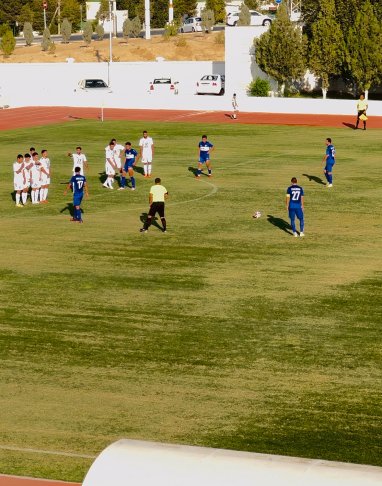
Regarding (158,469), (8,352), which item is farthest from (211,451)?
(8,352)

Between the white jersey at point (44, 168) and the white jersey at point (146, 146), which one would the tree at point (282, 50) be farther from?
the white jersey at point (44, 168)

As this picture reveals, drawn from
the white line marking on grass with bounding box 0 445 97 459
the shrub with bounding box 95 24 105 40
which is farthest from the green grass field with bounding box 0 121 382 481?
the shrub with bounding box 95 24 105 40

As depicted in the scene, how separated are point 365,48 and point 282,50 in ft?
21.0

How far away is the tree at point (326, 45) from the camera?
71.0 m

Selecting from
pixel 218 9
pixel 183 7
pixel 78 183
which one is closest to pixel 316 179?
pixel 78 183

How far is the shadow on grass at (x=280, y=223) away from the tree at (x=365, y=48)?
37295 mm

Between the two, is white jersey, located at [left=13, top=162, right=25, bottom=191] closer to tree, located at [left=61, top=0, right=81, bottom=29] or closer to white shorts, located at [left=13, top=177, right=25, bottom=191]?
white shorts, located at [left=13, top=177, right=25, bottom=191]

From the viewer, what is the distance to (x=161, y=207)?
30.2 metres

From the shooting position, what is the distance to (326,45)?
71.1 m

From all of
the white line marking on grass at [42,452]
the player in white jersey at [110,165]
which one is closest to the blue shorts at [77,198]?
the player in white jersey at [110,165]

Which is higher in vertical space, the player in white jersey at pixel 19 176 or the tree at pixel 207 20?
the tree at pixel 207 20

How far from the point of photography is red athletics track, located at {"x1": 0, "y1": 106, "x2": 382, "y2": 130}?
208 ft

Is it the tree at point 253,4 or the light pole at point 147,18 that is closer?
the light pole at point 147,18

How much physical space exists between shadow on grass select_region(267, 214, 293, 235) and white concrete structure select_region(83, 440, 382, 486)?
22371 millimetres
